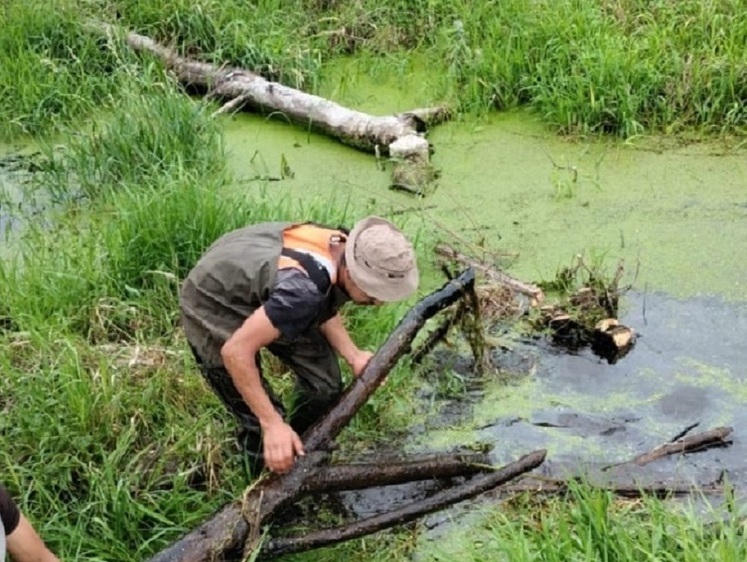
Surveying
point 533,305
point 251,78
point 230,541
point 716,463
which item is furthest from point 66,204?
point 716,463

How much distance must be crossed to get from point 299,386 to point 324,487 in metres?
0.39

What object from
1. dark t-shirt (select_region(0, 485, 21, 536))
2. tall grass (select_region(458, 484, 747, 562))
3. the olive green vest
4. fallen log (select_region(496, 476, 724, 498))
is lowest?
fallen log (select_region(496, 476, 724, 498))

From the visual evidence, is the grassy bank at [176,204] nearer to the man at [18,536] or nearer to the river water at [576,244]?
the river water at [576,244]

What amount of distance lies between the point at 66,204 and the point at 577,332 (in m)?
2.36

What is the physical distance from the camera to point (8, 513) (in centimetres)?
240

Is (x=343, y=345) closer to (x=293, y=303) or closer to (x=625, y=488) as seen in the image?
(x=293, y=303)

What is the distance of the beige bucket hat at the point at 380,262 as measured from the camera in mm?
2582

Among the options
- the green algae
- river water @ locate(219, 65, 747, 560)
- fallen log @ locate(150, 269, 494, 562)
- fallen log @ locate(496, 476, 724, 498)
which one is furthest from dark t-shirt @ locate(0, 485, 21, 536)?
the green algae

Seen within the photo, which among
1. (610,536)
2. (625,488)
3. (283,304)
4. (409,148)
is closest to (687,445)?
(625,488)

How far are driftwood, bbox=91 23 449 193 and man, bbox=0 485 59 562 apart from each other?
8.91ft

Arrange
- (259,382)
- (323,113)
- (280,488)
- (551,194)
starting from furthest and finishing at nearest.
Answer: (323,113) → (551,194) → (280,488) → (259,382)

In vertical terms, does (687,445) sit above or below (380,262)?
below

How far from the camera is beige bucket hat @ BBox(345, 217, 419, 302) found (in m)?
2.58

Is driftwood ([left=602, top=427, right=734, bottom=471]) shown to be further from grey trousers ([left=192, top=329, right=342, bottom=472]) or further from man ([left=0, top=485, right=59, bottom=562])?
man ([left=0, top=485, right=59, bottom=562])
